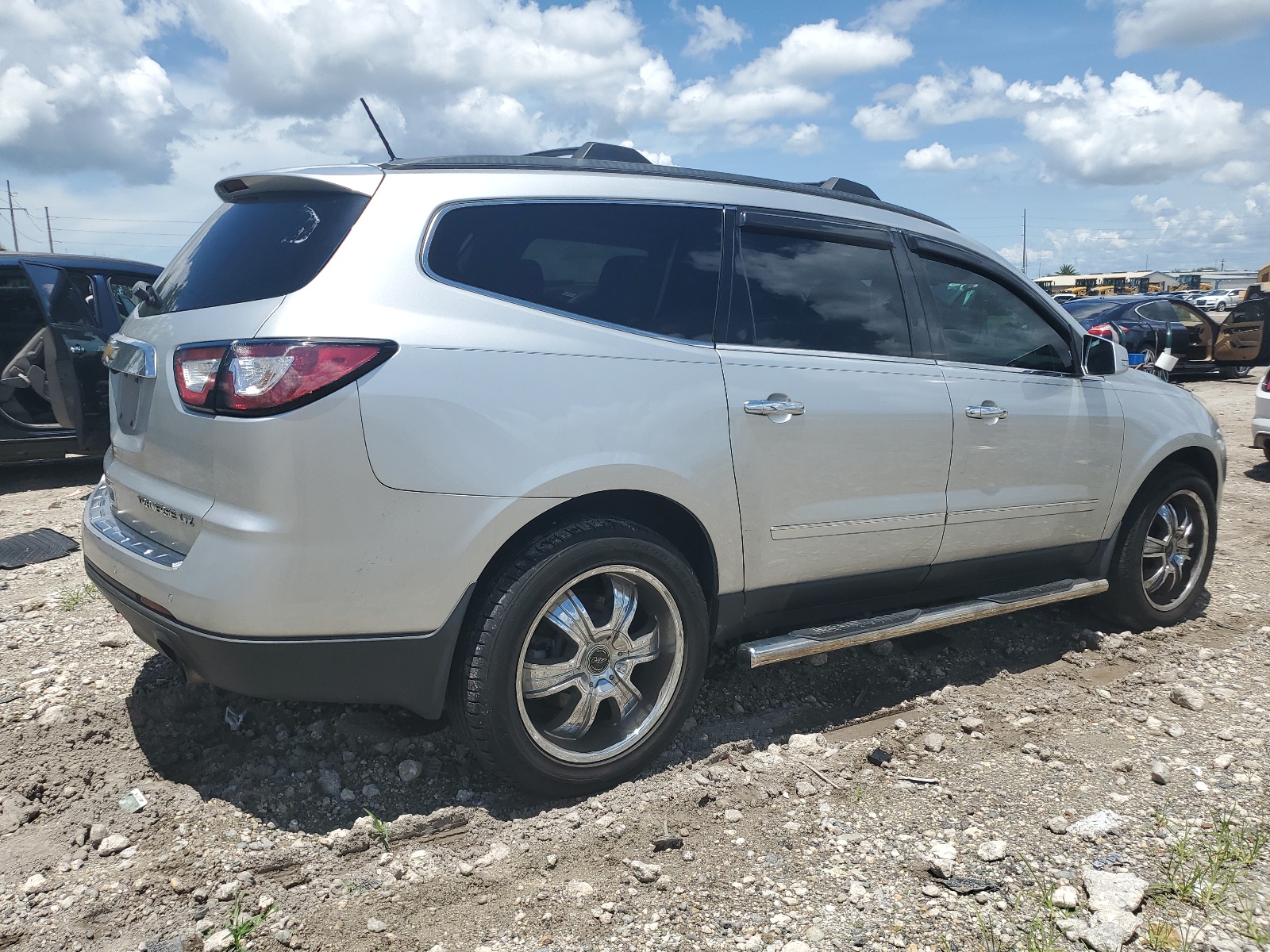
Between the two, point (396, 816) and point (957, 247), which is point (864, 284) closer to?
point (957, 247)

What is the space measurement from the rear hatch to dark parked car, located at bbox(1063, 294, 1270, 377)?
50.0ft

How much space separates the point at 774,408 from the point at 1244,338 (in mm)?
16611

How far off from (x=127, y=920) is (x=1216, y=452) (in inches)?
196

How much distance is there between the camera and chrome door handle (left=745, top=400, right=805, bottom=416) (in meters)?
3.06

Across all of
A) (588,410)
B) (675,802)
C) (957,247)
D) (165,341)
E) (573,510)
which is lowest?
(675,802)

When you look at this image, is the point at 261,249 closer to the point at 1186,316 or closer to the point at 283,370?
the point at 283,370

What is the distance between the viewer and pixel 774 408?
10.2 ft

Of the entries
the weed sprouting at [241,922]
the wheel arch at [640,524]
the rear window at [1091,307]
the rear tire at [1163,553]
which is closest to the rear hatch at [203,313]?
the wheel arch at [640,524]

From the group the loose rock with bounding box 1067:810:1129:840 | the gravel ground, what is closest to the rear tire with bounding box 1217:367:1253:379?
the gravel ground

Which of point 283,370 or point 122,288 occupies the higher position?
point 122,288

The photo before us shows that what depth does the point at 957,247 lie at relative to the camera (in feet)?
12.8

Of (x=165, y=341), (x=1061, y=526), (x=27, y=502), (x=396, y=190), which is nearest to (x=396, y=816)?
(x=165, y=341)

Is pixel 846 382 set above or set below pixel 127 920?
above

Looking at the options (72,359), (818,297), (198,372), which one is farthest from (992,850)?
(72,359)
